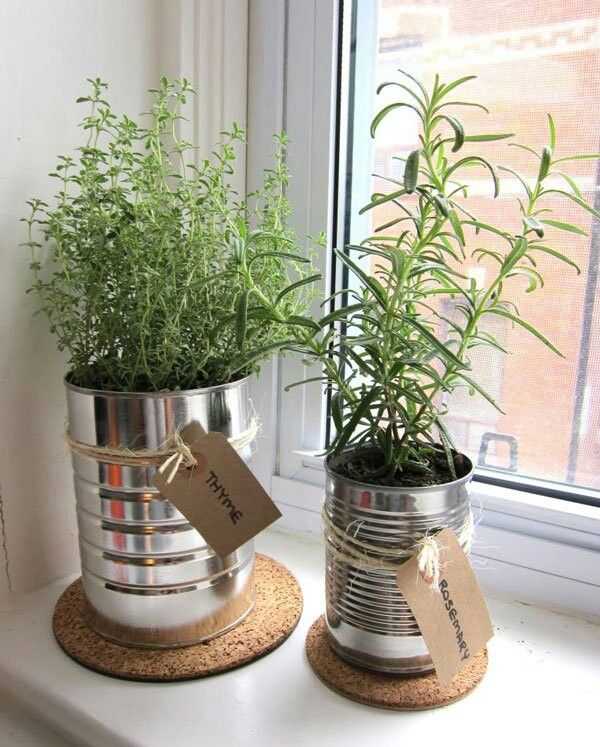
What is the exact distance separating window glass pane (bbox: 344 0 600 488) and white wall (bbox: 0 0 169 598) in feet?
0.98

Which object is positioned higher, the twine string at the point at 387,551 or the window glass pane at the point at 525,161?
the window glass pane at the point at 525,161

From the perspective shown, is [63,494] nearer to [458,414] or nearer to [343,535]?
[343,535]

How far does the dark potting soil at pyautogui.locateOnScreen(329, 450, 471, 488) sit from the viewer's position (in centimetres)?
62

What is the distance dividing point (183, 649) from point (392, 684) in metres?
0.21

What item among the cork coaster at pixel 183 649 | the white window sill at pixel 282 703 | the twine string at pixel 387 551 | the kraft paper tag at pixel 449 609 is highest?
the twine string at pixel 387 551

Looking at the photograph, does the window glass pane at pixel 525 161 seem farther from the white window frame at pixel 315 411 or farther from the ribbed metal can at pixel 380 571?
the ribbed metal can at pixel 380 571

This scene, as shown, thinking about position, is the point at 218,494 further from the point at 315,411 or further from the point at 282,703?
the point at 315,411

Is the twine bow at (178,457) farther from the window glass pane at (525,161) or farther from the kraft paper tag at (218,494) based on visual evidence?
the window glass pane at (525,161)

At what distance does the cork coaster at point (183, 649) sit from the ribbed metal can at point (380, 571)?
0.31ft

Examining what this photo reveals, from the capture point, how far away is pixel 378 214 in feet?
2.88

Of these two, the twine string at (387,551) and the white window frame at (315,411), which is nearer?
the twine string at (387,551)

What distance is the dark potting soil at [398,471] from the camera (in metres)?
0.62

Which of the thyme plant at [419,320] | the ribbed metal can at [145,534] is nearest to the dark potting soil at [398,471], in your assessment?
the thyme plant at [419,320]

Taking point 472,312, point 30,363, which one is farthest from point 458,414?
point 30,363
